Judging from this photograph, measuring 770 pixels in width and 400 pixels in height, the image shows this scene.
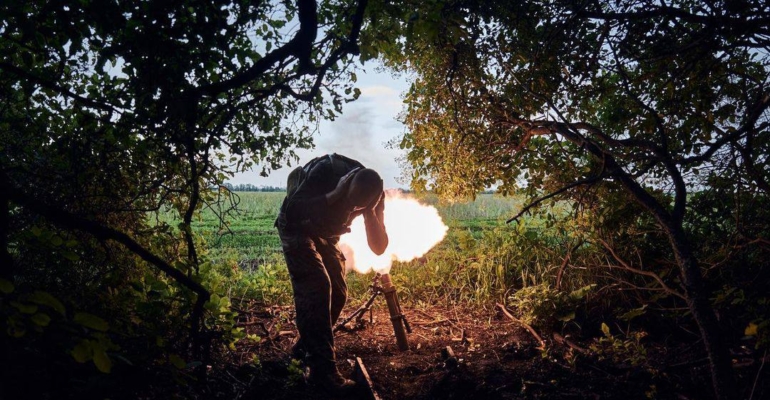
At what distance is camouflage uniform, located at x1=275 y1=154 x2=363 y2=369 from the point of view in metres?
4.35

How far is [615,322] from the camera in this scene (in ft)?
16.7

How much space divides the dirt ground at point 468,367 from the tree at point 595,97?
2.03ft

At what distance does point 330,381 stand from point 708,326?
10.3ft

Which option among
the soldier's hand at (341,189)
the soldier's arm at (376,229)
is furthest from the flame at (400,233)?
the soldier's hand at (341,189)

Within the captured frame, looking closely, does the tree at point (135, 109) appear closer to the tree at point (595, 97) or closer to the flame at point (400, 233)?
the tree at point (595, 97)

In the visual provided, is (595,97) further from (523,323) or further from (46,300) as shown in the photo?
(46,300)

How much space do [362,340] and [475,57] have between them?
381 centimetres

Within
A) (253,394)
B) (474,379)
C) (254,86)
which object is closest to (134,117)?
(254,86)

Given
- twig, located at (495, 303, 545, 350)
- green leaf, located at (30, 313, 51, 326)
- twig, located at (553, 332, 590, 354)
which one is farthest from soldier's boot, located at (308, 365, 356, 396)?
A: green leaf, located at (30, 313, 51, 326)

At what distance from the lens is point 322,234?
15.4ft

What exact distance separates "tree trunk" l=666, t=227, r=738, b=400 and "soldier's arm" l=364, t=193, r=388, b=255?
2787 millimetres

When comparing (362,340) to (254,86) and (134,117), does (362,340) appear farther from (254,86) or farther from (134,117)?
(134,117)

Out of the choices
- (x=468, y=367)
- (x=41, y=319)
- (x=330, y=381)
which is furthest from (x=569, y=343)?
(x=41, y=319)

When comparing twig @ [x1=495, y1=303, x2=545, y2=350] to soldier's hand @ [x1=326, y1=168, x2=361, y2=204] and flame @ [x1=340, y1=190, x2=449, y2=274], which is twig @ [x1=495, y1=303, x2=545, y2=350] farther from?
soldier's hand @ [x1=326, y1=168, x2=361, y2=204]
